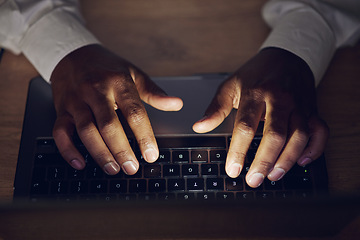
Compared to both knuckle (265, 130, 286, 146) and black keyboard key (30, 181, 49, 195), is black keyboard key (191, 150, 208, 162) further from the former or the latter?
black keyboard key (30, 181, 49, 195)

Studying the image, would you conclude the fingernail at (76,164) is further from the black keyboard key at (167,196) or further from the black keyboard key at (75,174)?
the black keyboard key at (167,196)

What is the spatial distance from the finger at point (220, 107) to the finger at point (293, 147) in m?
0.13

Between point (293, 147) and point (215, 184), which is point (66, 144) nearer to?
point (215, 184)

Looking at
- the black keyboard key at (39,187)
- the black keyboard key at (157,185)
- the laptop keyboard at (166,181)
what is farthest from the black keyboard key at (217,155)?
the black keyboard key at (39,187)

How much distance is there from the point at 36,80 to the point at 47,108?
8cm

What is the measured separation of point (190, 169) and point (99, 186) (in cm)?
17

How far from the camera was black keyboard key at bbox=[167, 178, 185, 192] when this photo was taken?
1.62 feet

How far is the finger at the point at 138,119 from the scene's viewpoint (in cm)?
51

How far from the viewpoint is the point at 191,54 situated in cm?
67

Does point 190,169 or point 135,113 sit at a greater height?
point 135,113

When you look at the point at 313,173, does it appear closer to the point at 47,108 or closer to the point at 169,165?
the point at 169,165

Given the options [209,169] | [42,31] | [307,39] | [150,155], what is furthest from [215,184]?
[42,31]

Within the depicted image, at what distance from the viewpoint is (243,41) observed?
2.24 ft

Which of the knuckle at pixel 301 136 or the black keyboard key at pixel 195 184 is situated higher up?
the knuckle at pixel 301 136
